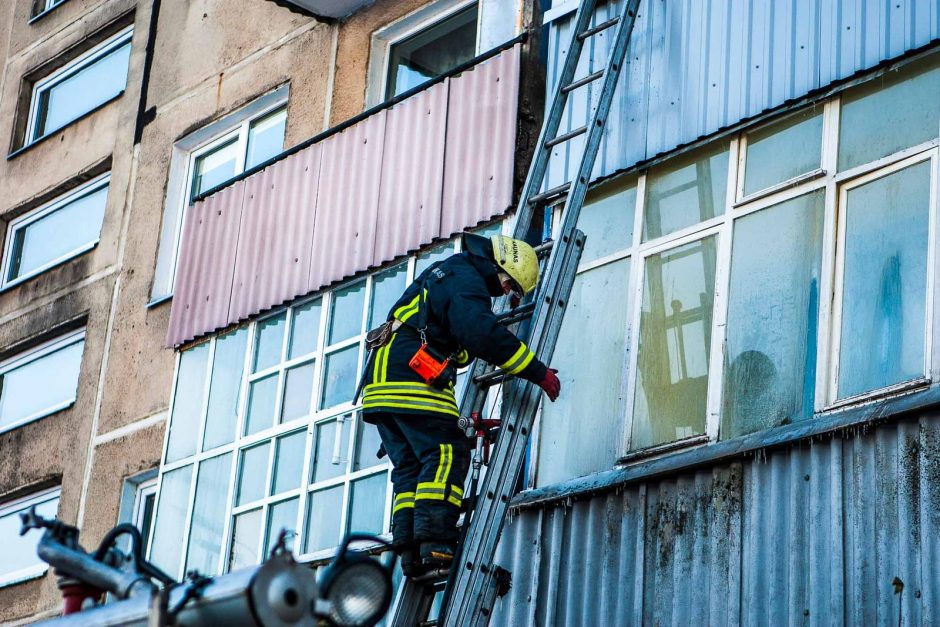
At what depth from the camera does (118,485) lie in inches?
550

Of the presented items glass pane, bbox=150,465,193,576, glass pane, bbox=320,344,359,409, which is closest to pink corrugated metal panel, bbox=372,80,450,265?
glass pane, bbox=320,344,359,409

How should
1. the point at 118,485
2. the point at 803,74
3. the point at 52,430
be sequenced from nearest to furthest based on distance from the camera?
the point at 803,74, the point at 118,485, the point at 52,430

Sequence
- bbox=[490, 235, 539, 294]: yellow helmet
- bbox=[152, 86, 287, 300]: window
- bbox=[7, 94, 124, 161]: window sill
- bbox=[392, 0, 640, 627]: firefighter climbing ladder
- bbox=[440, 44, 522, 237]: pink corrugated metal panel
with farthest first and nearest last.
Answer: bbox=[7, 94, 124, 161]: window sill, bbox=[152, 86, 287, 300]: window, bbox=[440, 44, 522, 237]: pink corrugated metal panel, bbox=[490, 235, 539, 294]: yellow helmet, bbox=[392, 0, 640, 627]: firefighter climbing ladder

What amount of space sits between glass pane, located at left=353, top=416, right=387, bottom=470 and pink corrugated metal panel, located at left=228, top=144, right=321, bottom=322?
1.48 meters

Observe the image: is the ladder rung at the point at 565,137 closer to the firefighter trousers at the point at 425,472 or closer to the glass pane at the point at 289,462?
the firefighter trousers at the point at 425,472

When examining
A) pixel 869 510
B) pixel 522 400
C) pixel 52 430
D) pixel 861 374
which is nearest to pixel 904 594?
pixel 869 510

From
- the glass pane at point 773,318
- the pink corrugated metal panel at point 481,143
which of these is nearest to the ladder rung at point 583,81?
the pink corrugated metal panel at point 481,143

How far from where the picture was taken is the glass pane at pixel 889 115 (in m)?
8.27

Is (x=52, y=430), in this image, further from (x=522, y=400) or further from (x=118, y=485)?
(x=522, y=400)

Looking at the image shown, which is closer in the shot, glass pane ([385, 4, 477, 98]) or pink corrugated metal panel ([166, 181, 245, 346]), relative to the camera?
glass pane ([385, 4, 477, 98])

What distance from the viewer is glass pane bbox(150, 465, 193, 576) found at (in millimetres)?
12398

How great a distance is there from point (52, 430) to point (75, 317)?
1126mm

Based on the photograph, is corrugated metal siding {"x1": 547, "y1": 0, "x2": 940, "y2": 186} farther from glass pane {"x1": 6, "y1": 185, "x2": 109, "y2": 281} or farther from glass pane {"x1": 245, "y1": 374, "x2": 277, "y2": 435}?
glass pane {"x1": 6, "y1": 185, "x2": 109, "y2": 281}

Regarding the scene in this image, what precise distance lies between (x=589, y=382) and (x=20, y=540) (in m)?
8.22
